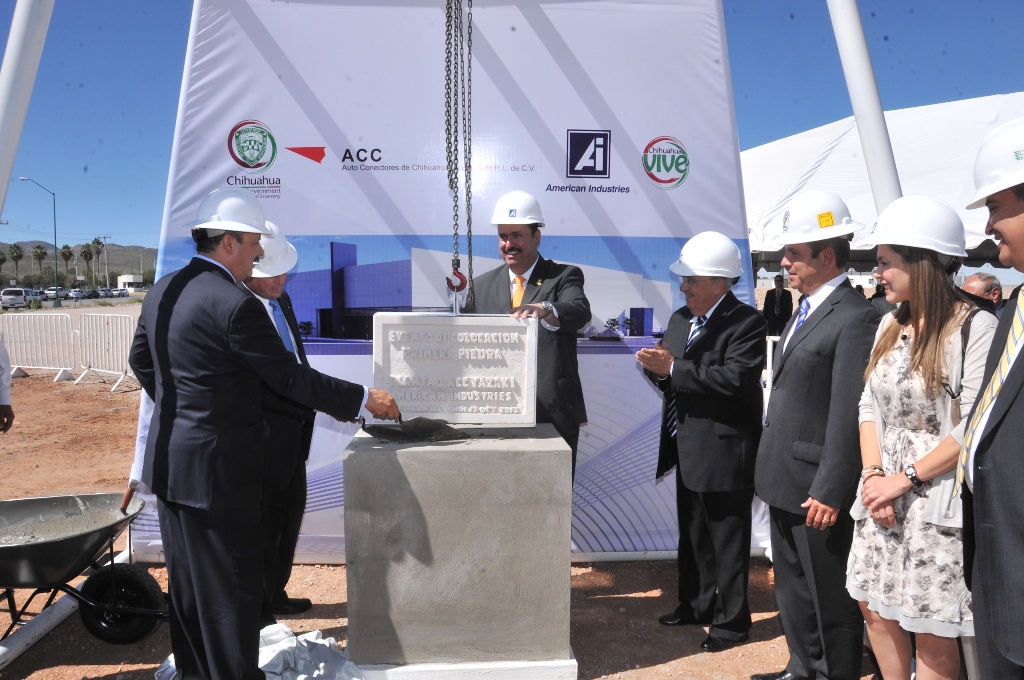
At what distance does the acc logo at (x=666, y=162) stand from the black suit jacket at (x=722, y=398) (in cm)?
140

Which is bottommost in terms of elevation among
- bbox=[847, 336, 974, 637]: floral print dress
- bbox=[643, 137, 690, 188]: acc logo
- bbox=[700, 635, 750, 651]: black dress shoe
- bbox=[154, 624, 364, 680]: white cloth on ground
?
bbox=[700, 635, 750, 651]: black dress shoe

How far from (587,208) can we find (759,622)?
2862 mm

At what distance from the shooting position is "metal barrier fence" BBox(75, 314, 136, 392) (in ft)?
45.0

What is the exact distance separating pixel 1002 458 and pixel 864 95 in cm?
349

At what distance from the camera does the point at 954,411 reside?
8.29ft

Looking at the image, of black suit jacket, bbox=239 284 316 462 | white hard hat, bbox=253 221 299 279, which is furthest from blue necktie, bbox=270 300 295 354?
black suit jacket, bbox=239 284 316 462

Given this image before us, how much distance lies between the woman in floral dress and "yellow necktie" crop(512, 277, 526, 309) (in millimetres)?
2182

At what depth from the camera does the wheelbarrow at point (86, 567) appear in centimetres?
344

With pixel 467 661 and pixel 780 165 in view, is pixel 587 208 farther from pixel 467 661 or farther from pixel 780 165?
pixel 780 165

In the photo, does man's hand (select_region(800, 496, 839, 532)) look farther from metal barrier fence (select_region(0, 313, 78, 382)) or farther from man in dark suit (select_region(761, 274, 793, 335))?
metal barrier fence (select_region(0, 313, 78, 382))

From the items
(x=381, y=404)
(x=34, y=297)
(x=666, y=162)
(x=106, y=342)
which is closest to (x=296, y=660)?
(x=381, y=404)

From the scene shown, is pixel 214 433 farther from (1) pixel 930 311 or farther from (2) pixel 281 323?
(1) pixel 930 311

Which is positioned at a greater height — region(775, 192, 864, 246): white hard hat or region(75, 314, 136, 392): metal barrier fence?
region(775, 192, 864, 246): white hard hat

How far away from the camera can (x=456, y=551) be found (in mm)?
3391
